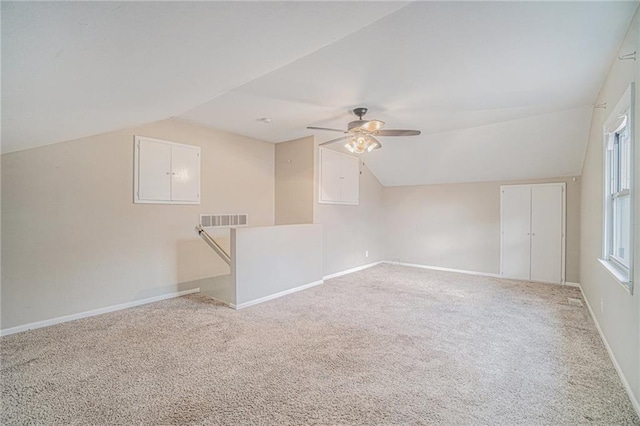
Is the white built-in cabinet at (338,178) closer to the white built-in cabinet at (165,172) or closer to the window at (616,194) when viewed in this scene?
the white built-in cabinet at (165,172)

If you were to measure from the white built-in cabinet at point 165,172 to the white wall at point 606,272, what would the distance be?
4886 millimetres

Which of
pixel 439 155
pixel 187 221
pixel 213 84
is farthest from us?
pixel 439 155

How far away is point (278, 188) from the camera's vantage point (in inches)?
226

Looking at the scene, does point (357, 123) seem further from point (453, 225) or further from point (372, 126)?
point (453, 225)

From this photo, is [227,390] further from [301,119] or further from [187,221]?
[301,119]

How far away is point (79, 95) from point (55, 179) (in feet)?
7.06

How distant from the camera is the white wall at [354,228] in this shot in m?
5.55

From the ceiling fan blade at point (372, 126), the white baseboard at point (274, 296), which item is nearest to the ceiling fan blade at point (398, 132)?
the ceiling fan blade at point (372, 126)

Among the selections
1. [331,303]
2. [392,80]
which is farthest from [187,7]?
[331,303]

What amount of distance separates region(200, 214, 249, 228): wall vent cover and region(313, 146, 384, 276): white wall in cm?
132

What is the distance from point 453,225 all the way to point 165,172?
567 cm

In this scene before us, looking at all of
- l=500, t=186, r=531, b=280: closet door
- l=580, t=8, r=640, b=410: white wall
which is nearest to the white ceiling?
l=580, t=8, r=640, b=410: white wall

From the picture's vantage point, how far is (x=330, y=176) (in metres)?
5.58

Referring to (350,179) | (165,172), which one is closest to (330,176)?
(350,179)
